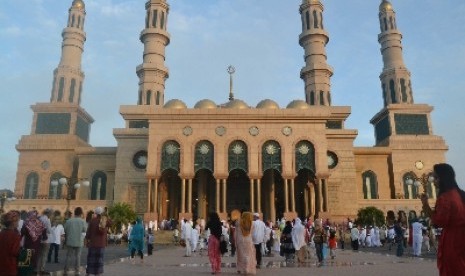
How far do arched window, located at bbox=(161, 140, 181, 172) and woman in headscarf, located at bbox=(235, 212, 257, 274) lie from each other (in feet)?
80.5

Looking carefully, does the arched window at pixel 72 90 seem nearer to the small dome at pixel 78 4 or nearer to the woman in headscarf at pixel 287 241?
the small dome at pixel 78 4

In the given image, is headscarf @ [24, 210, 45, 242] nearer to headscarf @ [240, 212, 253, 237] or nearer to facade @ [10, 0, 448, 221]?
headscarf @ [240, 212, 253, 237]

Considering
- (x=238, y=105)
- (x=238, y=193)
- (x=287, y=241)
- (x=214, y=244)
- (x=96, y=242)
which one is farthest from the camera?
(x=238, y=193)

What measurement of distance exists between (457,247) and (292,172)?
30362 millimetres

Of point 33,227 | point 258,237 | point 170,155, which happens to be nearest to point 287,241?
point 258,237

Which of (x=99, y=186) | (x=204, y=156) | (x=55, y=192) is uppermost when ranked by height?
(x=204, y=156)

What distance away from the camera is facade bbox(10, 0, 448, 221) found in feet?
113

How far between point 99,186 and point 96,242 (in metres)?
34.2

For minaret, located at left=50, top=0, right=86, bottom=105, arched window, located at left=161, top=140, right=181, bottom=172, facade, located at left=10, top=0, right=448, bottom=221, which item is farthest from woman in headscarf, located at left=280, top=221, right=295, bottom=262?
minaret, located at left=50, top=0, right=86, bottom=105

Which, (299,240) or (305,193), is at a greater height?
(305,193)

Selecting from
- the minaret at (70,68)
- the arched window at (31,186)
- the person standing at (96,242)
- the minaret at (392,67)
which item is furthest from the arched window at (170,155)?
the minaret at (392,67)

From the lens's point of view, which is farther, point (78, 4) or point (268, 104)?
point (78, 4)

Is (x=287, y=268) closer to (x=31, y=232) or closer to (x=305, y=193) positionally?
(x=31, y=232)

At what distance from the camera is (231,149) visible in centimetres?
3488
